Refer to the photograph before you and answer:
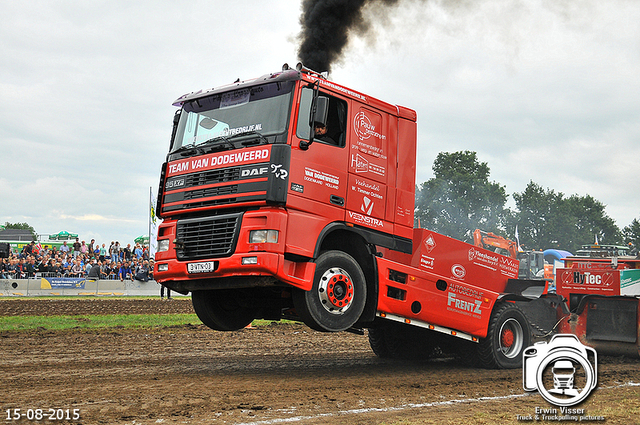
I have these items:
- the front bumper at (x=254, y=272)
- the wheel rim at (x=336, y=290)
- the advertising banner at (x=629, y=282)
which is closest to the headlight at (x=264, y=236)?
the front bumper at (x=254, y=272)

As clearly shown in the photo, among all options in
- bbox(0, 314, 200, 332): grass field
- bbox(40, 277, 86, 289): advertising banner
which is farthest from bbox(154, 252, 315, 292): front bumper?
bbox(40, 277, 86, 289): advertising banner

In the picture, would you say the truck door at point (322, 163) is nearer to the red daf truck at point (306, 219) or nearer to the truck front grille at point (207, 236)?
the red daf truck at point (306, 219)

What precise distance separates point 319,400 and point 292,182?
250cm

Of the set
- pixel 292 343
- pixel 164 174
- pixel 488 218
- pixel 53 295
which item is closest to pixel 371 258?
pixel 164 174

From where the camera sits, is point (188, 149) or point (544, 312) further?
point (544, 312)

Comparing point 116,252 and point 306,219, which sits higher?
point 116,252

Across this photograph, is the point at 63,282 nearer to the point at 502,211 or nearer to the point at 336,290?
the point at 336,290

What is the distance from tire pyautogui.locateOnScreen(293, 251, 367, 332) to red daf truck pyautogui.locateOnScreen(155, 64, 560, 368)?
14 mm

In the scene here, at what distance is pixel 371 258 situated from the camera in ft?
26.5

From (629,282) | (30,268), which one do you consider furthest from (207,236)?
(30,268)

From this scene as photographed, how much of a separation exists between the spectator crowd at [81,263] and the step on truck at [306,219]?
2039 centimetres

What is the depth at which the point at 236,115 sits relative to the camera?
311 inches

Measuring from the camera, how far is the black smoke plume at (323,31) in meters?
11.3

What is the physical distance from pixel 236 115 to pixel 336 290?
8.54 feet
